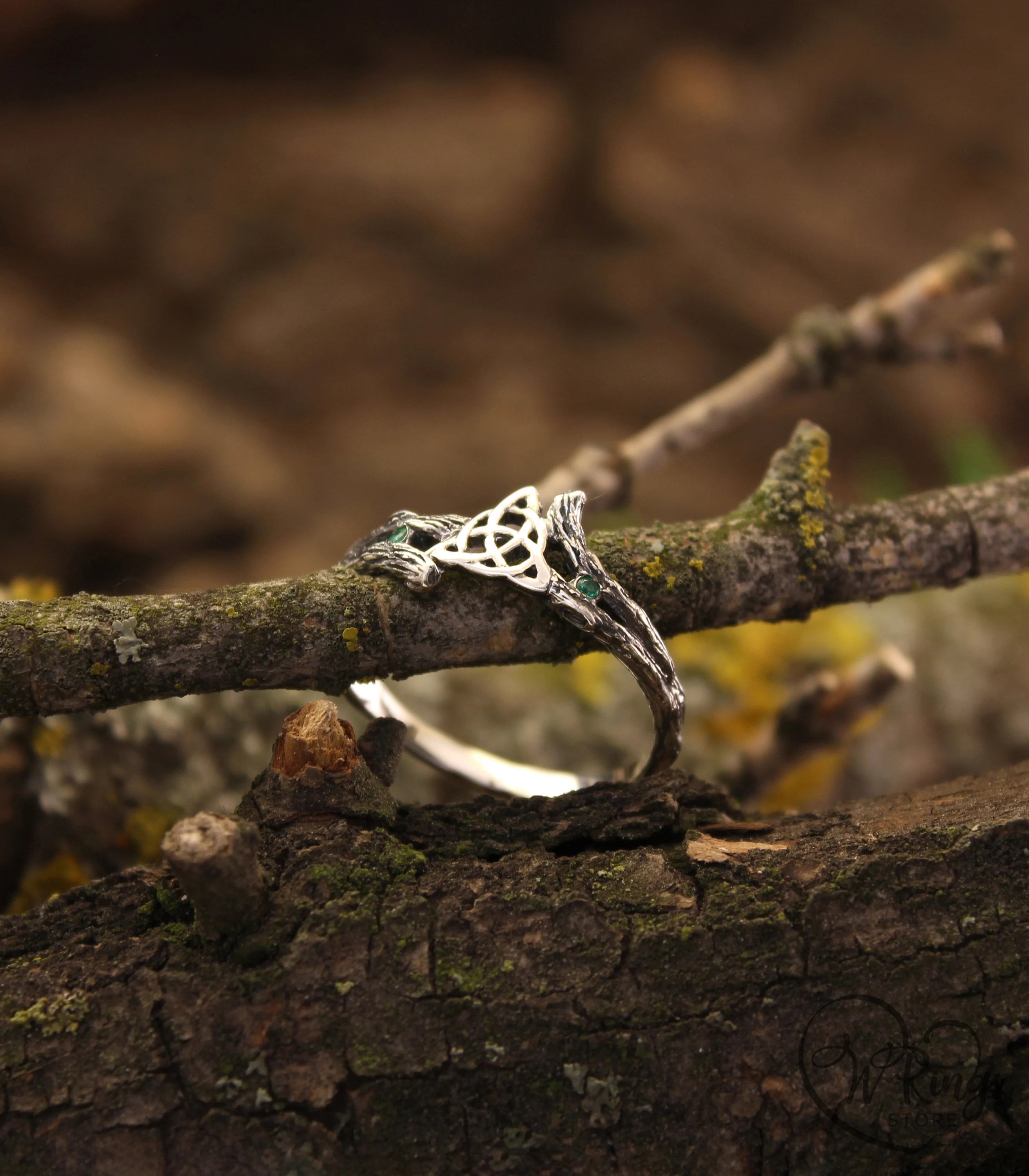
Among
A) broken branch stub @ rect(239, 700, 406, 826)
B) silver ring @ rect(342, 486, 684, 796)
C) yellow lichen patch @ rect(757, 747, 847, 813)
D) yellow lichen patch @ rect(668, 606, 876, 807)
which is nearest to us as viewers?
broken branch stub @ rect(239, 700, 406, 826)

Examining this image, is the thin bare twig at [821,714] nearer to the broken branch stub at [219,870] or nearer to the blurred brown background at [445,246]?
the broken branch stub at [219,870]

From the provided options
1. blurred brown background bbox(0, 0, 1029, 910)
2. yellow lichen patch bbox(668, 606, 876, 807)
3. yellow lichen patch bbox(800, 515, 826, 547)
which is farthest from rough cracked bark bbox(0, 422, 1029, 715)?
blurred brown background bbox(0, 0, 1029, 910)

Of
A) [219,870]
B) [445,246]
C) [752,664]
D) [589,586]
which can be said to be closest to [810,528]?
[589,586]

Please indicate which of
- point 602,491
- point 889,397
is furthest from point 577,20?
point 602,491

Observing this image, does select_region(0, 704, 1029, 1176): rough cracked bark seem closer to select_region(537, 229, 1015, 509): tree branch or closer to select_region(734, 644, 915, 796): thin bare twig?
select_region(734, 644, 915, 796): thin bare twig

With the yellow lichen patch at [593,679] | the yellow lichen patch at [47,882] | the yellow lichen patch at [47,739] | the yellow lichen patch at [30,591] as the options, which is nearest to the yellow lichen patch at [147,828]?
the yellow lichen patch at [47,882]
